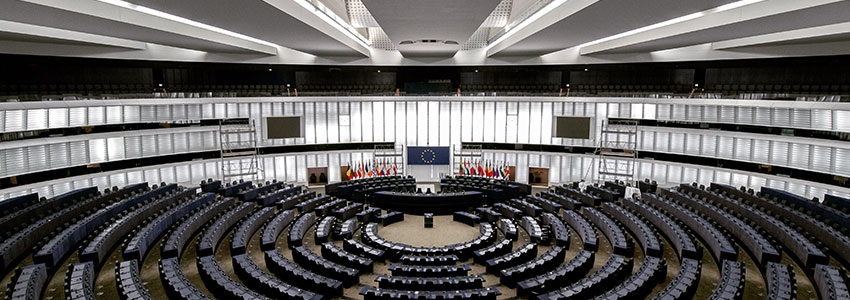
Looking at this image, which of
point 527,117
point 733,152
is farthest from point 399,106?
point 733,152

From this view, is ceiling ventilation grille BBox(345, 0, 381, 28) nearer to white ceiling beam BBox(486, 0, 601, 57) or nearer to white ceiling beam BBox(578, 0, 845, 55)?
white ceiling beam BBox(486, 0, 601, 57)

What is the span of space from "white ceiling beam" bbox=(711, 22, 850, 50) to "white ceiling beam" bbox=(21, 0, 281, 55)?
91.0 ft

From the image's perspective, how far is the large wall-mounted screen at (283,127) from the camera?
32.6 meters

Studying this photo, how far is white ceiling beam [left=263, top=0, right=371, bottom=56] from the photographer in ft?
52.1

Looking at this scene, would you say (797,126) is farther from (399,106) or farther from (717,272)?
(399,106)

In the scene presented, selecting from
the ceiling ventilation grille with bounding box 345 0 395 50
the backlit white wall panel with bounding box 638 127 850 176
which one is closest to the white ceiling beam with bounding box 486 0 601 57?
the ceiling ventilation grille with bounding box 345 0 395 50

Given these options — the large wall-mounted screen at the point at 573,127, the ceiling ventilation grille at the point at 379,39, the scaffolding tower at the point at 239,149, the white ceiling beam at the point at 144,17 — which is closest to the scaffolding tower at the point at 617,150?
the large wall-mounted screen at the point at 573,127

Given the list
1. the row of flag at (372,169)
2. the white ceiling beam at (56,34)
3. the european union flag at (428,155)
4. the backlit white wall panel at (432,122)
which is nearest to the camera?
the white ceiling beam at (56,34)

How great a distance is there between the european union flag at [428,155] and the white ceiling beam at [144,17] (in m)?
14.3

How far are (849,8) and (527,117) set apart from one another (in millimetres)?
21414

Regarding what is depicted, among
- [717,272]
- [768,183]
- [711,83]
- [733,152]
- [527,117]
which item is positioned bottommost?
[717,272]

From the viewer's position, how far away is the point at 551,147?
34.5m

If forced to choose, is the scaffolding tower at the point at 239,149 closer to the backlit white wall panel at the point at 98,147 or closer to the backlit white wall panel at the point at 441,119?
the backlit white wall panel at the point at 98,147

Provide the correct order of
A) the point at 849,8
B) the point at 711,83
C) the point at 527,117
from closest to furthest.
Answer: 1. the point at 849,8
2. the point at 711,83
3. the point at 527,117
